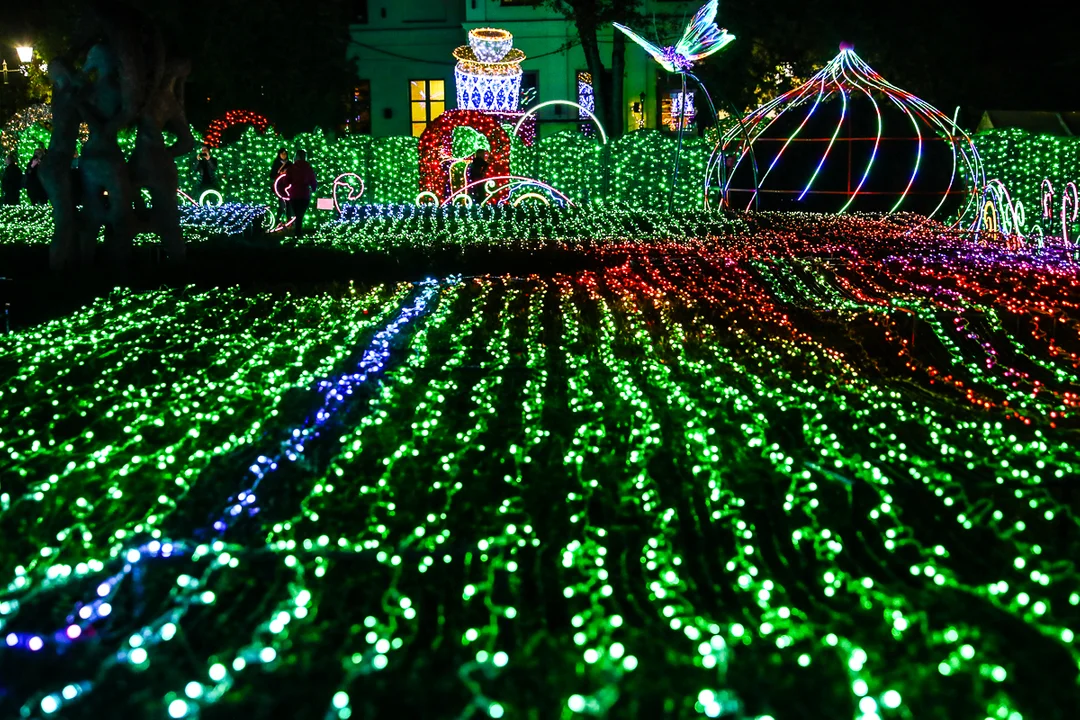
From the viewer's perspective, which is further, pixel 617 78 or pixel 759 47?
pixel 617 78

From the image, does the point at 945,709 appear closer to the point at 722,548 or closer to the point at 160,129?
the point at 722,548

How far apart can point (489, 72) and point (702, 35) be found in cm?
840

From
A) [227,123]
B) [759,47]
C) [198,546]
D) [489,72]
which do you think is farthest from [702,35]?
[198,546]

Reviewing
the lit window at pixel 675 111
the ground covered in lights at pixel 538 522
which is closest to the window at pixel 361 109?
the lit window at pixel 675 111

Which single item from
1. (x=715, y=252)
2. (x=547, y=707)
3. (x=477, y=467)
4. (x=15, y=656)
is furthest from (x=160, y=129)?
(x=547, y=707)

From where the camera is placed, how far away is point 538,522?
3951 mm

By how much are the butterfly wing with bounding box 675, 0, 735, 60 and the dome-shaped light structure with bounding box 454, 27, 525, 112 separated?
720 centimetres

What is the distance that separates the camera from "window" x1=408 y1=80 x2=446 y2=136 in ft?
120

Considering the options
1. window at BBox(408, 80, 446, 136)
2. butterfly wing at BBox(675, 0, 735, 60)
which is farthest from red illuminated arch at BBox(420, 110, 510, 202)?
window at BBox(408, 80, 446, 136)

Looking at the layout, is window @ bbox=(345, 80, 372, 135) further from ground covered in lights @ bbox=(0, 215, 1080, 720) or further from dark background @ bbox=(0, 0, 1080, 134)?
ground covered in lights @ bbox=(0, 215, 1080, 720)

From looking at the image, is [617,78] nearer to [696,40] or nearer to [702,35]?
[702,35]

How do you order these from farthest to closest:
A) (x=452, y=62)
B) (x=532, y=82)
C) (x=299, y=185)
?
(x=452, y=62)
(x=532, y=82)
(x=299, y=185)

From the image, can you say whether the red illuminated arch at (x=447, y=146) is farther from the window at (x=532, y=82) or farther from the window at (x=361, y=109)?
the window at (x=361, y=109)

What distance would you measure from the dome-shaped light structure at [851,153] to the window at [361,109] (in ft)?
68.4
